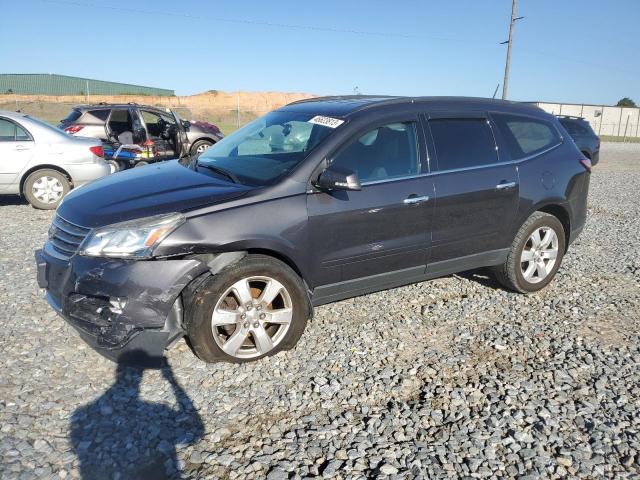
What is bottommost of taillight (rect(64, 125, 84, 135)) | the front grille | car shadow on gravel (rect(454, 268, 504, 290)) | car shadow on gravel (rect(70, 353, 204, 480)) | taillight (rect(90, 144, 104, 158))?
car shadow on gravel (rect(70, 353, 204, 480))

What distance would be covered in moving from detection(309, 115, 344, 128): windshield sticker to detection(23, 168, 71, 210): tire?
578 cm

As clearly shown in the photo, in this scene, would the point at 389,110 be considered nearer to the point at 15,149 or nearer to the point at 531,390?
the point at 531,390

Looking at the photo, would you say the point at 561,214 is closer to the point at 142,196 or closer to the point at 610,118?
the point at 142,196

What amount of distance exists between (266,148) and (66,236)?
5.41 feet

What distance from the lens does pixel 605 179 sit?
13766 mm

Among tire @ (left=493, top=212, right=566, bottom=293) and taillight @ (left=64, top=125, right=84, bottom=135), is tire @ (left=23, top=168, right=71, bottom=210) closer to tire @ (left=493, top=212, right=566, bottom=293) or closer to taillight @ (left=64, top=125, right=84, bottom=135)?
taillight @ (left=64, top=125, right=84, bottom=135)

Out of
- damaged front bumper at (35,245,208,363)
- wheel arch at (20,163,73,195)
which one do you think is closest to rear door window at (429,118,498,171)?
damaged front bumper at (35,245,208,363)

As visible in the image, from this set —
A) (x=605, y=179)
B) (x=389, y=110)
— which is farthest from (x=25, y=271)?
(x=605, y=179)

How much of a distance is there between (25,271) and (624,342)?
5.52 meters

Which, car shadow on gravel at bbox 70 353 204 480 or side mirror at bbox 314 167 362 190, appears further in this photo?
side mirror at bbox 314 167 362 190

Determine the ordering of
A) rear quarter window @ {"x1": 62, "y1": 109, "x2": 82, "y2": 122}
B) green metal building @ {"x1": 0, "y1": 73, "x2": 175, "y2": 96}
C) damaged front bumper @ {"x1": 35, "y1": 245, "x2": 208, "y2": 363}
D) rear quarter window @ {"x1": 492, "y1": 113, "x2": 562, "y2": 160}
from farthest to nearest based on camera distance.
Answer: green metal building @ {"x1": 0, "y1": 73, "x2": 175, "y2": 96} < rear quarter window @ {"x1": 62, "y1": 109, "x2": 82, "y2": 122} < rear quarter window @ {"x1": 492, "y1": 113, "x2": 562, "y2": 160} < damaged front bumper @ {"x1": 35, "y1": 245, "x2": 208, "y2": 363}

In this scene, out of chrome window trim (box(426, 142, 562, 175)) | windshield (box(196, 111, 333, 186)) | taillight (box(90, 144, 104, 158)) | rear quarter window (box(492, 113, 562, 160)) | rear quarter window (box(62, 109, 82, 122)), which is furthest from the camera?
rear quarter window (box(62, 109, 82, 122))

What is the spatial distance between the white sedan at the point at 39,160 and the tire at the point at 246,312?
19.9 feet

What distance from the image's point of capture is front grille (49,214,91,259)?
10.5ft
